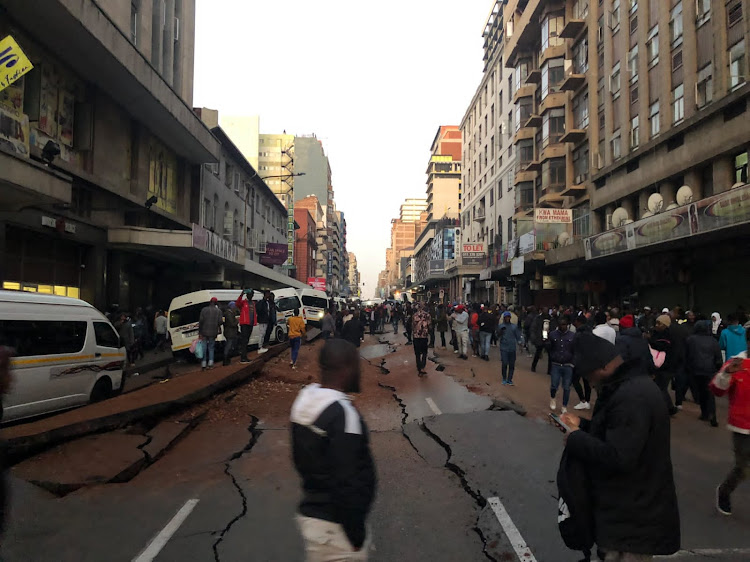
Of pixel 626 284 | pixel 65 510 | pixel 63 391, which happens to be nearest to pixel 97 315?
pixel 63 391

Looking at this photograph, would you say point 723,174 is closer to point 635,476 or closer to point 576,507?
point 635,476

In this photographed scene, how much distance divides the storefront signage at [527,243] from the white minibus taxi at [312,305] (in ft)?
40.5

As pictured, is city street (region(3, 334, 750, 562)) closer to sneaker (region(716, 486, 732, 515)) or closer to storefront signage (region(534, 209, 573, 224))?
sneaker (region(716, 486, 732, 515))

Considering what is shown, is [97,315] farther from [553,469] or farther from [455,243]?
[455,243]

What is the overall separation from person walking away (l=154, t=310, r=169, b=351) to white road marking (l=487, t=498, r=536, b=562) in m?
17.8

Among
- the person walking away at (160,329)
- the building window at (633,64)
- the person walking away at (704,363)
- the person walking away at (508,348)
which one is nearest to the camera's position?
the person walking away at (704,363)

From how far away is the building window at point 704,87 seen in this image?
19.5m

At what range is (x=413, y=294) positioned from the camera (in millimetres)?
107750

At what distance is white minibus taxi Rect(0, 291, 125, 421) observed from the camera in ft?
24.6

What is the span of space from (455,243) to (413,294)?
41557 millimetres

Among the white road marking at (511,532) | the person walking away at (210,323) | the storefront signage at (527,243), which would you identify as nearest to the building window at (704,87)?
the storefront signage at (527,243)

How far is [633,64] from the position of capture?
25.0 meters

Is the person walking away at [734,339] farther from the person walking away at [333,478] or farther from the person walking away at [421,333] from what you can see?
the person walking away at [333,478]

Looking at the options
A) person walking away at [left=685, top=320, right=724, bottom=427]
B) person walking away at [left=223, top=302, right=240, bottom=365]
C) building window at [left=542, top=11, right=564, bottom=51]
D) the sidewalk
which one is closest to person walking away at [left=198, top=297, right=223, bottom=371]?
person walking away at [left=223, top=302, right=240, bottom=365]
